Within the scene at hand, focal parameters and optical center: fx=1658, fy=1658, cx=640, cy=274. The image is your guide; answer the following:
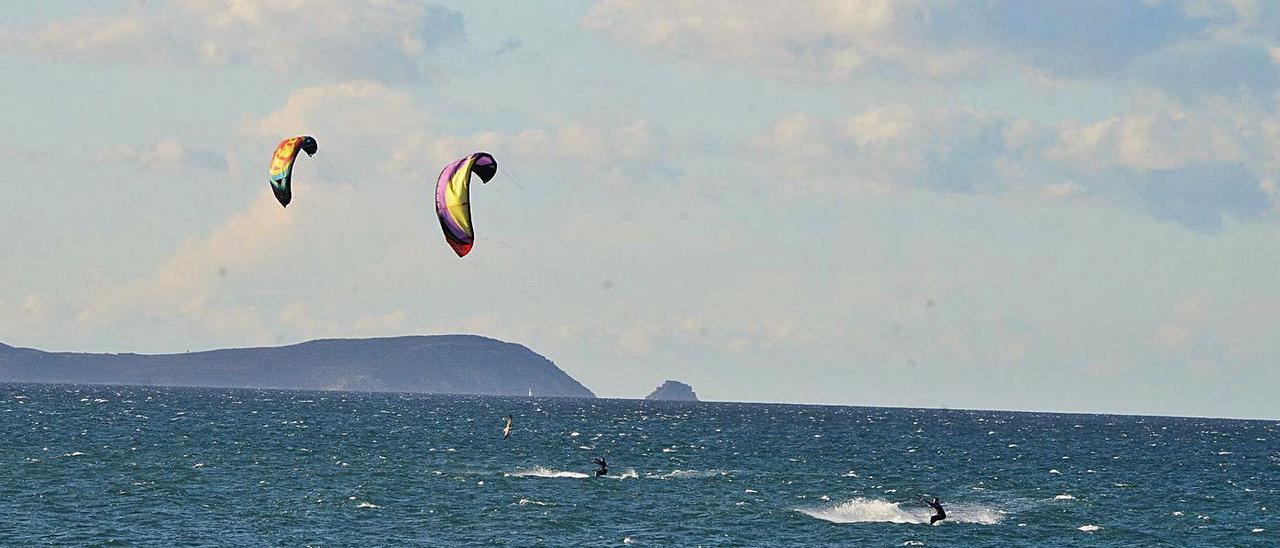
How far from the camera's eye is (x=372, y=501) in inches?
3115

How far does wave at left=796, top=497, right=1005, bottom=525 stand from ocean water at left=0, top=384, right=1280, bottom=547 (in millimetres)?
237

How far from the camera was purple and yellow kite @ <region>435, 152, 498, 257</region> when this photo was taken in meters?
58.2

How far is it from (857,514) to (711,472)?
82.7ft

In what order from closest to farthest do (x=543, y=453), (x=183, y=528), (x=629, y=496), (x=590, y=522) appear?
(x=183, y=528)
(x=590, y=522)
(x=629, y=496)
(x=543, y=453)

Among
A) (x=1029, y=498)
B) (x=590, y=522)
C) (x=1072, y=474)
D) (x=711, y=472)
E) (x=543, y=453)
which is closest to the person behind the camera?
(x=590, y=522)

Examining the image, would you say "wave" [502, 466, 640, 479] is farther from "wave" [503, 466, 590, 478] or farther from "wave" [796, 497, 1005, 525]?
"wave" [796, 497, 1005, 525]

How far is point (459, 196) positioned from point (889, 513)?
30851 mm

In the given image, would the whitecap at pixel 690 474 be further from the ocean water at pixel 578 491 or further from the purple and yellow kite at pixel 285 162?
the purple and yellow kite at pixel 285 162

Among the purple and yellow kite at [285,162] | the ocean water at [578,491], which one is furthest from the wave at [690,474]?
the purple and yellow kite at [285,162]

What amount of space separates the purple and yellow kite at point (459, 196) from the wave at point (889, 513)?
25.6 meters

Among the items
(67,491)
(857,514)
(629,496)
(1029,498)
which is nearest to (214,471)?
(67,491)

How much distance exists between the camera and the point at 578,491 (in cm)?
8525

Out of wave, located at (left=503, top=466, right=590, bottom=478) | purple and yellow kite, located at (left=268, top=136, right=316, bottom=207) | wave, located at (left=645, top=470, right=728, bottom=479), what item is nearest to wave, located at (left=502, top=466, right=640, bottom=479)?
wave, located at (left=503, top=466, right=590, bottom=478)

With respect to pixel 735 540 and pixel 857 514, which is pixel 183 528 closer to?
pixel 735 540
